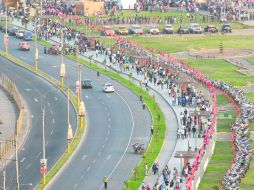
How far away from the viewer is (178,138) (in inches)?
5768

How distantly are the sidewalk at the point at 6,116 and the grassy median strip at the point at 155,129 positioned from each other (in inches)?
651

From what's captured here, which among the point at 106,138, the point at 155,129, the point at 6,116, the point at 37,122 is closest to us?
the point at 106,138

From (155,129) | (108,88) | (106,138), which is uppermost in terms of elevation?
(108,88)

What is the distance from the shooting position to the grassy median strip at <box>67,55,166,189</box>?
423ft

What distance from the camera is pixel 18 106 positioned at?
545 ft

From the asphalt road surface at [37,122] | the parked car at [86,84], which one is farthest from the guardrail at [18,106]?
the parked car at [86,84]

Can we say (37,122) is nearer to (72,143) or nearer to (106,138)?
(106,138)

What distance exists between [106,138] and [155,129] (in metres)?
6.93

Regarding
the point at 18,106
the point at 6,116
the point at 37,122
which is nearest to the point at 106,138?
the point at 37,122

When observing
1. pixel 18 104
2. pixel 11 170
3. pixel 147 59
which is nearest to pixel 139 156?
pixel 11 170

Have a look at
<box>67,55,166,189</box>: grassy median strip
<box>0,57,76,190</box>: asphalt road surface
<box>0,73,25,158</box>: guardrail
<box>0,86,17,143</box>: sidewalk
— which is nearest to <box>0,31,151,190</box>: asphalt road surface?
<box>67,55,166,189</box>: grassy median strip

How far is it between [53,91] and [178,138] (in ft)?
113

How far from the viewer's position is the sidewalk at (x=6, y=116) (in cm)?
15062

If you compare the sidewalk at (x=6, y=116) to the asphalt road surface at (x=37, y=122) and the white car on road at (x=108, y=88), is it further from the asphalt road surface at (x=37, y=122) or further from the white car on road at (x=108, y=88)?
the white car on road at (x=108, y=88)
